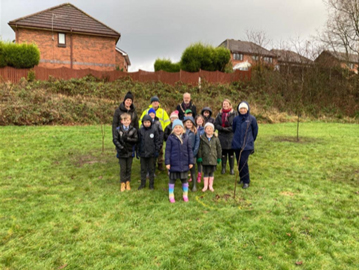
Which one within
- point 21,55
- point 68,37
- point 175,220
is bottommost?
point 175,220

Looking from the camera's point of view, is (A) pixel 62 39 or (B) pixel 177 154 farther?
(A) pixel 62 39

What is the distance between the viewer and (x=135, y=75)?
19703mm

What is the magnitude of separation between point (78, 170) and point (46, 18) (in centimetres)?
2320

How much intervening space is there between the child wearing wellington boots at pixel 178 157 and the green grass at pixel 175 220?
0.38 metres

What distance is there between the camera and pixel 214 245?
121 inches

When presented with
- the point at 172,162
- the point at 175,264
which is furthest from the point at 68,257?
the point at 172,162

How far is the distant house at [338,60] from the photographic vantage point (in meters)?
22.6

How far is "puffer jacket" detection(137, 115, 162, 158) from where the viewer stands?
197 inches

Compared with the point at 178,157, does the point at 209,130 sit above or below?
above

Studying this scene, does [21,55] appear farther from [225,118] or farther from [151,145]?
[225,118]

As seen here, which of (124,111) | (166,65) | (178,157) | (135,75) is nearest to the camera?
(178,157)

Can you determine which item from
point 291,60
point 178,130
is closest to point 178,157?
point 178,130

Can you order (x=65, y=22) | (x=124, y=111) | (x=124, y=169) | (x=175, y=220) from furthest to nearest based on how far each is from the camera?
(x=65, y=22) < (x=124, y=111) < (x=124, y=169) < (x=175, y=220)

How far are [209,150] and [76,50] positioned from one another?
75.7 feet
